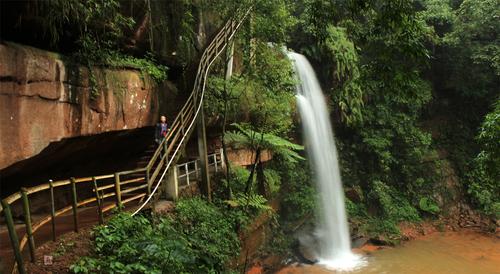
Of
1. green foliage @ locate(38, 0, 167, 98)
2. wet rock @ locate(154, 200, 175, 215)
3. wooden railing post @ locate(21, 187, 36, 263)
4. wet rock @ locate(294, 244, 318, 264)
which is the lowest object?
wet rock @ locate(294, 244, 318, 264)

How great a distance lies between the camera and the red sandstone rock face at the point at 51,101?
7137mm

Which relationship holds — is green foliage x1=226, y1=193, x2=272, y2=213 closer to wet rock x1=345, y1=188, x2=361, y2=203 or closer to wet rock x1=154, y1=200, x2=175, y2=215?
wet rock x1=154, y1=200, x2=175, y2=215

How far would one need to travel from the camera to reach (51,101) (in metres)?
8.18

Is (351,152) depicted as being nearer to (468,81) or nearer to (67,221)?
(468,81)

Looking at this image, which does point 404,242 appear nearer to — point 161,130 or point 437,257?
point 437,257

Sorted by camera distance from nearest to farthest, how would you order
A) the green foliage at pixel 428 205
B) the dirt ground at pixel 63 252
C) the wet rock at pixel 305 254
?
the dirt ground at pixel 63 252 < the wet rock at pixel 305 254 < the green foliage at pixel 428 205

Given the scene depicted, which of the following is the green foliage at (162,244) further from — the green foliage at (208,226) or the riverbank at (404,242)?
the riverbank at (404,242)

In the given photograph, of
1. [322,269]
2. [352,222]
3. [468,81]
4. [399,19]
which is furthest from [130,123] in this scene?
→ [468,81]

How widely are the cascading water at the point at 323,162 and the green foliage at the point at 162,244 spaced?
742cm

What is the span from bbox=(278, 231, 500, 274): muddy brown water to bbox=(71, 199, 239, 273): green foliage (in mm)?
5211

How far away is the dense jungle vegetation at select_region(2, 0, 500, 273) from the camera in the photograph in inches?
254

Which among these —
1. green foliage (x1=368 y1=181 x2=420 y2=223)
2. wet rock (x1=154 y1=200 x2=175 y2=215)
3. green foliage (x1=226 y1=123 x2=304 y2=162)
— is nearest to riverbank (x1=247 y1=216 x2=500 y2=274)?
green foliage (x1=368 y1=181 x2=420 y2=223)

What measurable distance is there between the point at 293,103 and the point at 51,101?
36.3ft

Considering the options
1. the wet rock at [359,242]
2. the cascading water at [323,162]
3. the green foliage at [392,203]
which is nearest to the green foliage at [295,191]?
the cascading water at [323,162]
